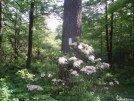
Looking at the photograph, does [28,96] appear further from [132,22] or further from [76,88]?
[132,22]

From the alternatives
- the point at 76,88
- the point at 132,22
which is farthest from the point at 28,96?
the point at 132,22

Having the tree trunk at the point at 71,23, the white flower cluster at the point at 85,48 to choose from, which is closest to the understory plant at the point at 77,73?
the white flower cluster at the point at 85,48

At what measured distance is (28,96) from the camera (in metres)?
4.08

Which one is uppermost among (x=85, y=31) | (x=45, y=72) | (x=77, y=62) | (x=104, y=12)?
(x=104, y=12)

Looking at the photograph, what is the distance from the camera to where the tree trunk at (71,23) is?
4973 millimetres

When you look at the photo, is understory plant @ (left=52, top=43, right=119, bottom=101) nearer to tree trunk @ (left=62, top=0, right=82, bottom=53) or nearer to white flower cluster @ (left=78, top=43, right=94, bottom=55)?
white flower cluster @ (left=78, top=43, right=94, bottom=55)

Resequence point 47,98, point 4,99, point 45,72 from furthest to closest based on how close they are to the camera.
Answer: point 45,72 → point 47,98 → point 4,99

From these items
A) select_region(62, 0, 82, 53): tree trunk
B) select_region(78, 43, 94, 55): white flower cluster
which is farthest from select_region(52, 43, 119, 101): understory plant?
select_region(62, 0, 82, 53): tree trunk

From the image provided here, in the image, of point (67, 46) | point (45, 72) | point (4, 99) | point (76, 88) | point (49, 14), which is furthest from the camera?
point (49, 14)

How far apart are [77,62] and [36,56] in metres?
14.8

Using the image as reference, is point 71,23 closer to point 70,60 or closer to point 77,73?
point 70,60

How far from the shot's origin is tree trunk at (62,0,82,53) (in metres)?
4.97

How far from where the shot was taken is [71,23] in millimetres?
5004

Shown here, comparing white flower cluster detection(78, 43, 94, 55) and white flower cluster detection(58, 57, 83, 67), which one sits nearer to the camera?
white flower cluster detection(58, 57, 83, 67)
